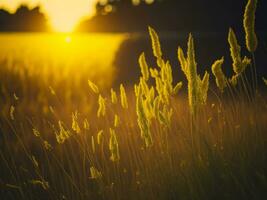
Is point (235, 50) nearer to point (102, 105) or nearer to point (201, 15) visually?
point (102, 105)

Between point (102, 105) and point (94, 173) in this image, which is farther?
point (102, 105)

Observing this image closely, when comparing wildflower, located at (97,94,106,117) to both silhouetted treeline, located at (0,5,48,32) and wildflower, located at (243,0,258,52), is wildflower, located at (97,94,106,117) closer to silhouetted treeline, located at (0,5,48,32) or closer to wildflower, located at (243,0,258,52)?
Result: wildflower, located at (243,0,258,52)

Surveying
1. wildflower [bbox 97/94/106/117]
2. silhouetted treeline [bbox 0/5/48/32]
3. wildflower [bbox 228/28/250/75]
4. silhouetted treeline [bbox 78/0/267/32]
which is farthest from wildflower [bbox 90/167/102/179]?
silhouetted treeline [bbox 0/5/48/32]

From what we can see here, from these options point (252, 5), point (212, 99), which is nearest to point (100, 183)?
point (252, 5)

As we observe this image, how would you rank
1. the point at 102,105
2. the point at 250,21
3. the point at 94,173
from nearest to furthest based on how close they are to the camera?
the point at 250,21, the point at 94,173, the point at 102,105

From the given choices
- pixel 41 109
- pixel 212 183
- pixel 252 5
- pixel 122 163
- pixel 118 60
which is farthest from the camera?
pixel 118 60

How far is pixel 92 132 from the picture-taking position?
121 inches

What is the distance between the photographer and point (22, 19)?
1892 inches

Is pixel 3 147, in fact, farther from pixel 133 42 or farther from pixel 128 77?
pixel 133 42

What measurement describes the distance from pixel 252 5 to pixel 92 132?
1.91 meters

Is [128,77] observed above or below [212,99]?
above

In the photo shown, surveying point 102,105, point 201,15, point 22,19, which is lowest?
point 102,105

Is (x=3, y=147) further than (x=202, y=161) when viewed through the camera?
Yes

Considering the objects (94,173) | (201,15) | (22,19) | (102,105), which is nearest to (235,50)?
(102,105)
